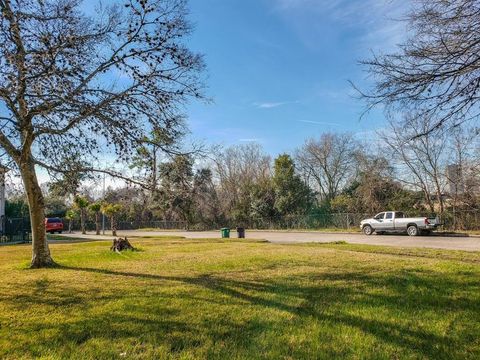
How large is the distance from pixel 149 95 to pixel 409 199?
3054 cm

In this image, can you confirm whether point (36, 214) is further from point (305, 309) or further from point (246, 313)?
point (305, 309)

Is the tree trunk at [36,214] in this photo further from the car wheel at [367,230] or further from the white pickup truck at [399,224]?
the car wheel at [367,230]

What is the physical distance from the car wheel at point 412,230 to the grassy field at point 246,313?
18519 millimetres

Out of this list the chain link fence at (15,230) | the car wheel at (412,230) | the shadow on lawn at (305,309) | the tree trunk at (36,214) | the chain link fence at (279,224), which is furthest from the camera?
the chain link fence at (279,224)

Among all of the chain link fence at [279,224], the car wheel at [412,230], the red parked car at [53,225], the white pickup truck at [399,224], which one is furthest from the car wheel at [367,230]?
the red parked car at [53,225]

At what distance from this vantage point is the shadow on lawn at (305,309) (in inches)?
182

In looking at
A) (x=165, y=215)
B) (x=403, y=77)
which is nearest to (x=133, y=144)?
(x=403, y=77)

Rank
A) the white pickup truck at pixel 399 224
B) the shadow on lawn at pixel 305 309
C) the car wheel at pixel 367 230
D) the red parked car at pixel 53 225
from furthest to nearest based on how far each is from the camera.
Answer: the red parked car at pixel 53 225, the car wheel at pixel 367 230, the white pickup truck at pixel 399 224, the shadow on lawn at pixel 305 309

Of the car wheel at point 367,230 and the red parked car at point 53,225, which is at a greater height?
the red parked car at point 53,225

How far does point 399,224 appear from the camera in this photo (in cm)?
2844

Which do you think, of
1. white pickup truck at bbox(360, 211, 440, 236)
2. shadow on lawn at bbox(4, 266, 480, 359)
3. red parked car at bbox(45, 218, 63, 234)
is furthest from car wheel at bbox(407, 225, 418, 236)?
red parked car at bbox(45, 218, 63, 234)

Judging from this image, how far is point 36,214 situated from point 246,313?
25.4 feet

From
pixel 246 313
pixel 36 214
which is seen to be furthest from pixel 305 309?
pixel 36 214

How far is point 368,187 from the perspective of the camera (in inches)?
1458
